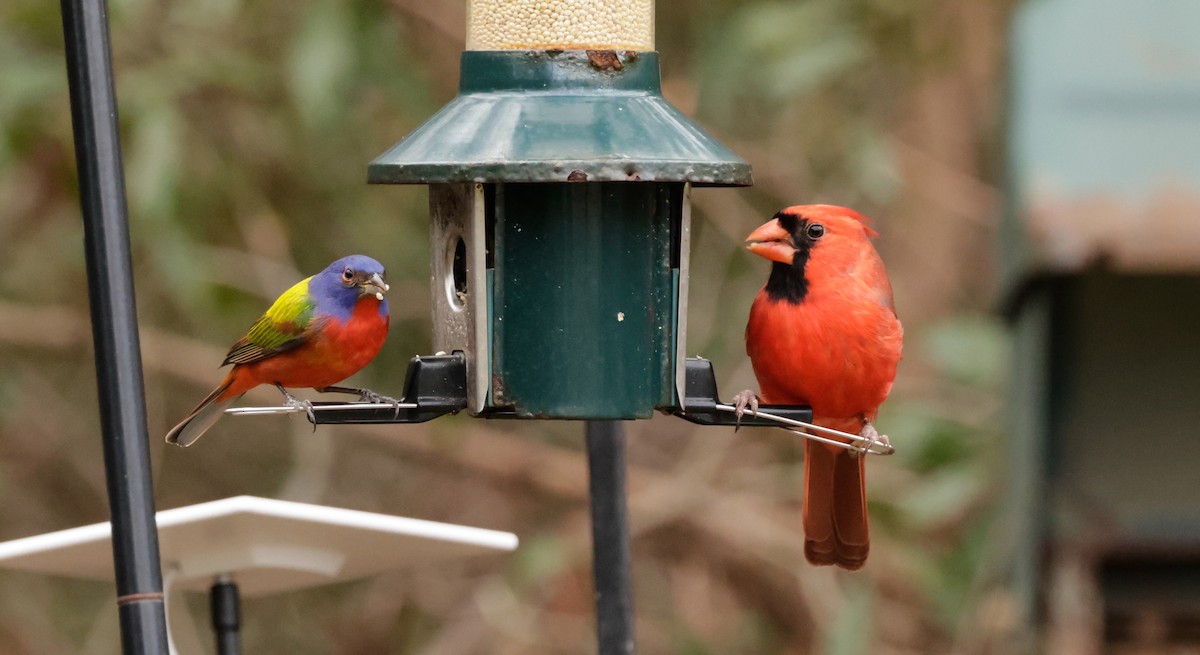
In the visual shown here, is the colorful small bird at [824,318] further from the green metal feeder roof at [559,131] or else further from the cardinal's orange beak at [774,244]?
the green metal feeder roof at [559,131]

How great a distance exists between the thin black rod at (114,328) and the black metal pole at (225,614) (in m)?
1.01

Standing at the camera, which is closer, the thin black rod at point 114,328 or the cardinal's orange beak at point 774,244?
the thin black rod at point 114,328

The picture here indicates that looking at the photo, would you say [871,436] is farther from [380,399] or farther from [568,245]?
[380,399]

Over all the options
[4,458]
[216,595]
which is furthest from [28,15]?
[216,595]

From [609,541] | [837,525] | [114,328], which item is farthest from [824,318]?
[114,328]

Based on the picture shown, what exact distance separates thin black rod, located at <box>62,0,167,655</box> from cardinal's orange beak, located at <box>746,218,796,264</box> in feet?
5.52

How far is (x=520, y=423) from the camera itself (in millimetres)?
8164

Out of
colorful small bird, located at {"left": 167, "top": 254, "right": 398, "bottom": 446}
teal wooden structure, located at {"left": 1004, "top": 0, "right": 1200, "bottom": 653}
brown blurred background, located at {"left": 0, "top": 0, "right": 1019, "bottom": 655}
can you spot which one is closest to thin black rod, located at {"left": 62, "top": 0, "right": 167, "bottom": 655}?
colorful small bird, located at {"left": 167, "top": 254, "right": 398, "bottom": 446}

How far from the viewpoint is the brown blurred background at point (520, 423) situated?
23.3 ft

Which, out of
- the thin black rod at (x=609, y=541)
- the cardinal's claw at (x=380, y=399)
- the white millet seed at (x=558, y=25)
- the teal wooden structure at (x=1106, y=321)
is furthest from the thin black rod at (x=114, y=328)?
the teal wooden structure at (x=1106, y=321)

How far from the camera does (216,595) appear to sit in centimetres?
351

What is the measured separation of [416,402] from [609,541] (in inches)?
30.9

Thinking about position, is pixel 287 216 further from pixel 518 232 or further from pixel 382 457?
pixel 518 232

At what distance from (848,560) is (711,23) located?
357 centimetres
